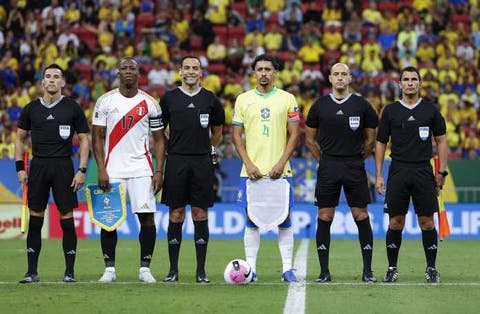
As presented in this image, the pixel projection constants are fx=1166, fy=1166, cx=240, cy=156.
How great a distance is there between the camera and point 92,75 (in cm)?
2906

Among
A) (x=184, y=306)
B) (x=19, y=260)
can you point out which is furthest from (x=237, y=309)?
(x=19, y=260)

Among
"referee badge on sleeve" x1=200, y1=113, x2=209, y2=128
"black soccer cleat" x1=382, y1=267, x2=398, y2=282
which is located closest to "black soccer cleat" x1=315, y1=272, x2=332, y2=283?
"black soccer cleat" x1=382, y1=267, x2=398, y2=282

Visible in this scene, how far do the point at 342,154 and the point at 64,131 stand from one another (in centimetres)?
297

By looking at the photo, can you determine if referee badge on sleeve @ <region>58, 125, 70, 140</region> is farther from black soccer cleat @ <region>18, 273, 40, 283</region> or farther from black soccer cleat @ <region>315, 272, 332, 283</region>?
black soccer cleat @ <region>315, 272, 332, 283</region>

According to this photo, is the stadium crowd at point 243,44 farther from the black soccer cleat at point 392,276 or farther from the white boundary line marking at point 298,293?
the black soccer cleat at point 392,276

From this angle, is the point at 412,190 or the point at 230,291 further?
the point at 412,190

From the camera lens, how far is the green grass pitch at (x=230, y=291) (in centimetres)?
1015

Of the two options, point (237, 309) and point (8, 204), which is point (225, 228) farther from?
point (237, 309)

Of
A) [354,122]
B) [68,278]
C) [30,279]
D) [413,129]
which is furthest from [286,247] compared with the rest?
[30,279]

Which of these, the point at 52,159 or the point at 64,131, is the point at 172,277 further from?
the point at 64,131

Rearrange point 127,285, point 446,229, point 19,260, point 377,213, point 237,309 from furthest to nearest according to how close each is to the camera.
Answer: point 377,213 → point 19,260 → point 446,229 → point 127,285 → point 237,309

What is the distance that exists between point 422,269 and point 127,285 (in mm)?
4285

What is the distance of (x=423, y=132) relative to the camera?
40.7 feet

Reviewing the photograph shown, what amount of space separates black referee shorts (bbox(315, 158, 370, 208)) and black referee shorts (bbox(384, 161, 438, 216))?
290 mm
